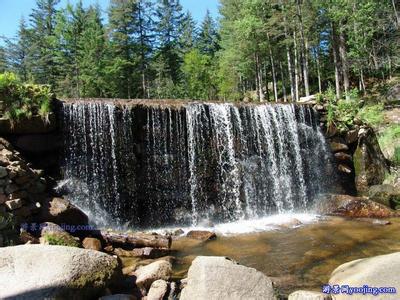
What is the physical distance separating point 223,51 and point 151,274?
2944 cm

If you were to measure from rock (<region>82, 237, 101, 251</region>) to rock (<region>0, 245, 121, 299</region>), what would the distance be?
2533 millimetres

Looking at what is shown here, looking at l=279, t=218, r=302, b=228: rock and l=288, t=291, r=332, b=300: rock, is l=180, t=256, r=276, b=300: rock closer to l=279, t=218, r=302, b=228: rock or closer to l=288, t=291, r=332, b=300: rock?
l=288, t=291, r=332, b=300: rock

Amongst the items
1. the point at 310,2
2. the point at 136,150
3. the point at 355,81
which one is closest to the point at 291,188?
the point at 136,150

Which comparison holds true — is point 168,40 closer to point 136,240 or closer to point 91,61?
point 91,61

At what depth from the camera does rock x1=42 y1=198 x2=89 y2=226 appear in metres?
8.09

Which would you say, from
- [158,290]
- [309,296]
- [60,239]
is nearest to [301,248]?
[309,296]

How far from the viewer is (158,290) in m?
5.07

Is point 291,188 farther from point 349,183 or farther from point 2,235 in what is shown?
point 2,235

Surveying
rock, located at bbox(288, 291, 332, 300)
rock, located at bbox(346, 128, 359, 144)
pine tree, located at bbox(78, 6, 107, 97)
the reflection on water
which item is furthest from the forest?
rock, located at bbox(288, 291, 332, 300)

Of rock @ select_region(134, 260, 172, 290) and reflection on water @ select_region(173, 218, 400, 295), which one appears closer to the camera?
rock @ select_region(134, 260, 172, 290)

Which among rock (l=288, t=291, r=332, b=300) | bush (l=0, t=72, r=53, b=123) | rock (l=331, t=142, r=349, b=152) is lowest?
rock (l=288, t=291, r=332, b=300)

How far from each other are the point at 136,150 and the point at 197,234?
141 inches

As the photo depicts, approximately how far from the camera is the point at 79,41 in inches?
1153

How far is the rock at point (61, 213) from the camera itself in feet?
26.6
